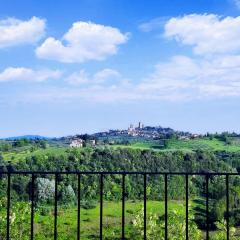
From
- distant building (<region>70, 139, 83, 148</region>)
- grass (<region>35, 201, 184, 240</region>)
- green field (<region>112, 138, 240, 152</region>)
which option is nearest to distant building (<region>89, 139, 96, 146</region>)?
distant building (<region>70, 139, 83, 148</region>)

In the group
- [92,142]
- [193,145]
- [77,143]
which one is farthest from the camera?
Answer: [92,142]

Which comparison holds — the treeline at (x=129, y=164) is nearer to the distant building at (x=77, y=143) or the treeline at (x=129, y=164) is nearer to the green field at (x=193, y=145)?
the green field at (x=193, y=145)

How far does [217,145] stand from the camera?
91.1 metres

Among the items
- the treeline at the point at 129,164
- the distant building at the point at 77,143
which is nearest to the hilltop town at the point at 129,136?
the distant building at the point at 77,143

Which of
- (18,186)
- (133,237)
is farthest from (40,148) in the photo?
(133,237)

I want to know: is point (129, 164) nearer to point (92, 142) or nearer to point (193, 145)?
point (193, 145)

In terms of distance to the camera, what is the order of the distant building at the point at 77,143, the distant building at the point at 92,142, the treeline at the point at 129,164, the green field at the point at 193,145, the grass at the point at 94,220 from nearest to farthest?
the grass at the point at 94,220, the treeline at the point at 129,164, the green field at the point at 193,145, the distant building at the point at 92,142, the distant building at the point at 77,143

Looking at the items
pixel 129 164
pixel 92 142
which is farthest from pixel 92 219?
pixel 92 142

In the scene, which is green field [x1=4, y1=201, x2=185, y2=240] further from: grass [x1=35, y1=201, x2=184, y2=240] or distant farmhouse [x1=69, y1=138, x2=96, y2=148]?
distant farmhouse [x1=69, y1=138, x2=96, y2=148]

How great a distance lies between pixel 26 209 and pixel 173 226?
1298cm

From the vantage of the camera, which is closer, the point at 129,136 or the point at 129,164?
the point at 129,164

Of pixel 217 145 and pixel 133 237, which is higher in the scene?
pixel 217 145

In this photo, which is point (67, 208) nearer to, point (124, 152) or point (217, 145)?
point (124, 152)

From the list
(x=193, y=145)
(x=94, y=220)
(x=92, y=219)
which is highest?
(x=193, y=145)
